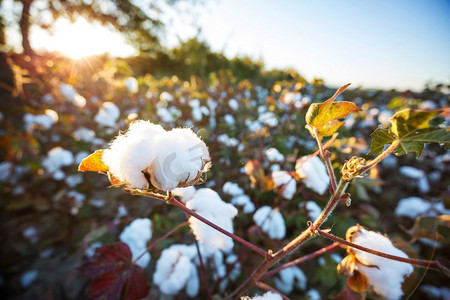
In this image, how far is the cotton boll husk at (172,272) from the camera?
64 centimetres

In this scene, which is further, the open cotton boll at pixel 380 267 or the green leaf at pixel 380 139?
the open cotton boll at pixel 380 267

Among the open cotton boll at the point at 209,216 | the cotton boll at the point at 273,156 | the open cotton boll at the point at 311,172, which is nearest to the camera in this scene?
the open cotton boll at the point at 209,216

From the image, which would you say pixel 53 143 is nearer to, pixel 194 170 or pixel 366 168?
pixel 194 170

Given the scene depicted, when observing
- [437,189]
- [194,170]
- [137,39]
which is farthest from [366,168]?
[137,39]

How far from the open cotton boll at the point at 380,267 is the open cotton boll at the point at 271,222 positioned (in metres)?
0.32

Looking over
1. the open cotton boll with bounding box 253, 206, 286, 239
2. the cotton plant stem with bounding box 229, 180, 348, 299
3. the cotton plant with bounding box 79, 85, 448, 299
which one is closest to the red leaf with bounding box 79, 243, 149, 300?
the cotton plant with bounding box 79, 85, 448, 299

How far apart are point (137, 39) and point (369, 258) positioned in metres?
7.67

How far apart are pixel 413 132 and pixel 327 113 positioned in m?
0.11

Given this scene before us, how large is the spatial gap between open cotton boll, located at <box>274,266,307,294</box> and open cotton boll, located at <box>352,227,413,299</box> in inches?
16.8

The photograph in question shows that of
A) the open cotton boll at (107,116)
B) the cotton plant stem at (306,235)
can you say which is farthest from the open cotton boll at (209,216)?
the open cotton boll at (107,116)

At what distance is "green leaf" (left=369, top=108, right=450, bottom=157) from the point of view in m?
0.25

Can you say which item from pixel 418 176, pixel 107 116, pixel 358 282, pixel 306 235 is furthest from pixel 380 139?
pixel 418 176

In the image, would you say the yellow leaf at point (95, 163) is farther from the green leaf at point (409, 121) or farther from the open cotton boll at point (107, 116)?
the open cotton boll at point (107, 116)

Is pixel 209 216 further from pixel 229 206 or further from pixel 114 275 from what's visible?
pixel 114 275
